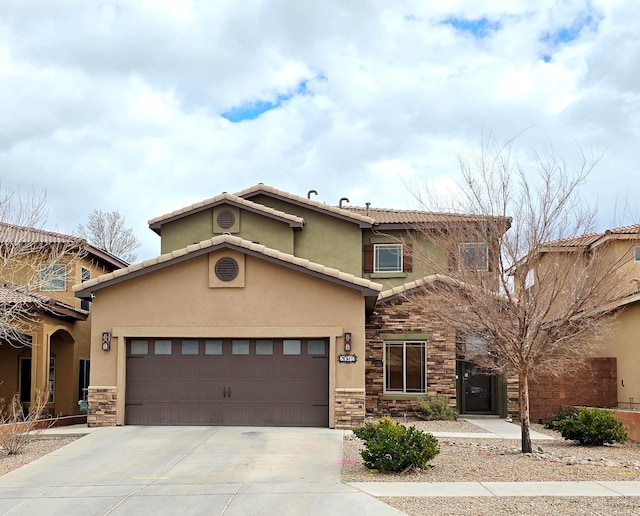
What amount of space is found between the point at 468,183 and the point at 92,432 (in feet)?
33.7

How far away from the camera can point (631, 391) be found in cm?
2097

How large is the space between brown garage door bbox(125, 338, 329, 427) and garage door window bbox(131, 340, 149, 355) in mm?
18

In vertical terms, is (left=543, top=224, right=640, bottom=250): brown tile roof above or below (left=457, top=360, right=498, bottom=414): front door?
above

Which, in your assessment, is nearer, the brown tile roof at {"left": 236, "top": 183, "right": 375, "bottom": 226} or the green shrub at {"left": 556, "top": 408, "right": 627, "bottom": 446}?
the green shrub at {"left": 556, "top": 408, "right": 627, "bottom": 446}

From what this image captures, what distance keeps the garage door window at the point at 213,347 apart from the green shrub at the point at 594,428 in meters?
8.33

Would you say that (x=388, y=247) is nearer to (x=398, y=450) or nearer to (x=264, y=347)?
(x=264, y=347)

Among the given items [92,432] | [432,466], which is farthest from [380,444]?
[92,432]

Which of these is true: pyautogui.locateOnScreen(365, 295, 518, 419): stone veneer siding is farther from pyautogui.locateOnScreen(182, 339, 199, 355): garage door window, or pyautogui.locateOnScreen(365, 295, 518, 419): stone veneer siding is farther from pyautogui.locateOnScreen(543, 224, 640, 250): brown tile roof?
pyautogui.locateOnScreen(543, 224, 640, 250): brown tile roof

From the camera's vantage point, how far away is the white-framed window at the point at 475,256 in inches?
580

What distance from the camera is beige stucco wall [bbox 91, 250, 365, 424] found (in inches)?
732

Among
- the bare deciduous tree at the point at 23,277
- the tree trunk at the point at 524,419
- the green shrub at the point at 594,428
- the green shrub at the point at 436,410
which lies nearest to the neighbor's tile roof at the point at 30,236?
the bare deciduous tree at the point at 23,277

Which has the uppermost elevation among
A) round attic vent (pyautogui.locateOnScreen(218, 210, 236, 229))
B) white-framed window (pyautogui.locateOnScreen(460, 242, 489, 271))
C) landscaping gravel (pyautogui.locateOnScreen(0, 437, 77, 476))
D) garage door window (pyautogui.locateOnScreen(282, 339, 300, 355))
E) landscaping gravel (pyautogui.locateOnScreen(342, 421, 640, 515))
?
round attic vent (pyautogui.locateOnScreen(218, 210, 236, 229))

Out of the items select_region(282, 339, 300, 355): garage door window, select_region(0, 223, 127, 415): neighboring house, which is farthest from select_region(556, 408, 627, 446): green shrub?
select_region(0, 223, 127, 415): neighboring house

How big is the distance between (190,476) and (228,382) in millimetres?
5833
